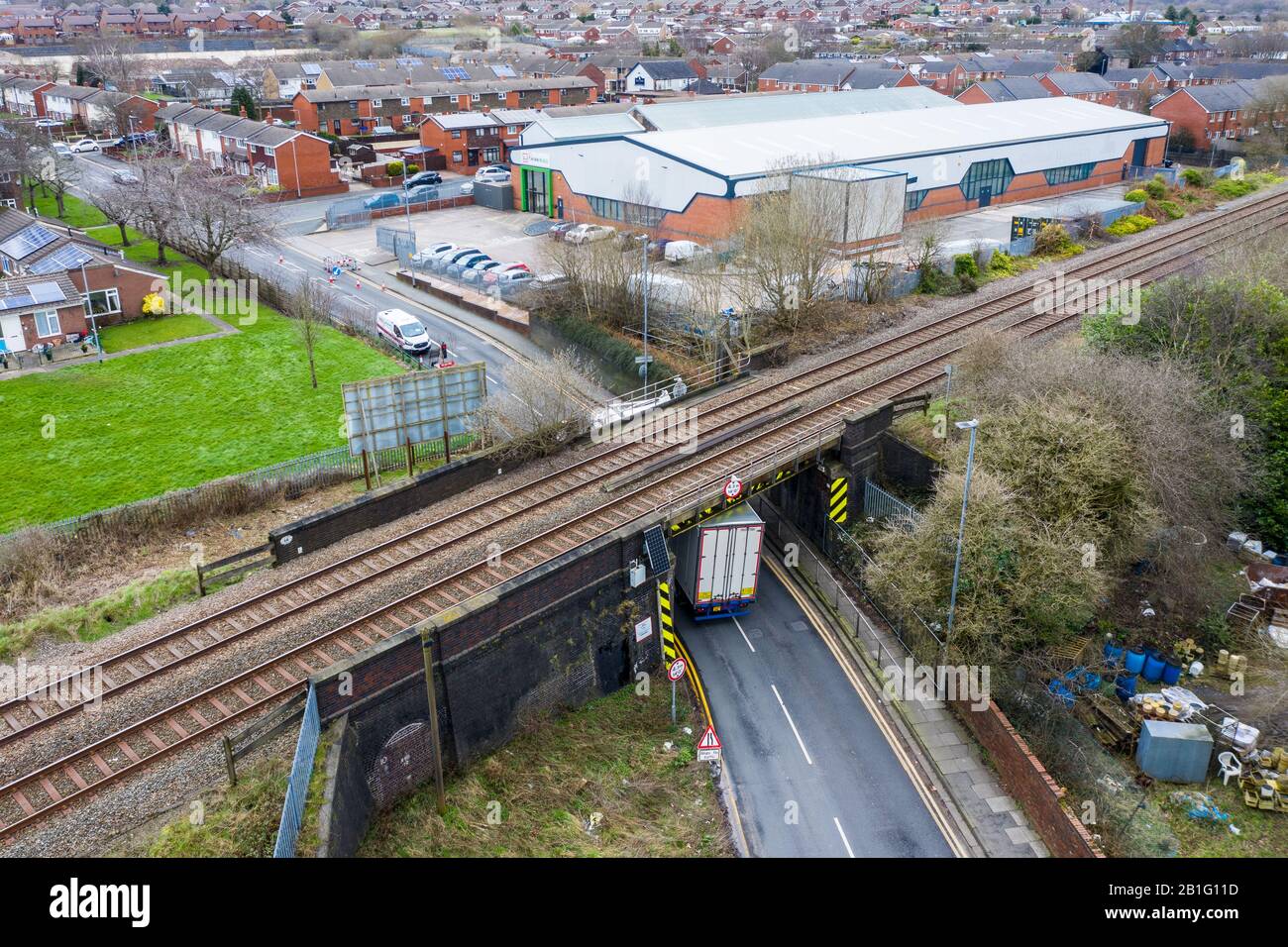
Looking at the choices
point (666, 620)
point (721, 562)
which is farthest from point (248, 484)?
point (721, 562)

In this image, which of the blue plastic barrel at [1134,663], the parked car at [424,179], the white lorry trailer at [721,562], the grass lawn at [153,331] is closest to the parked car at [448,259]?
the grass lawn at [153,331]

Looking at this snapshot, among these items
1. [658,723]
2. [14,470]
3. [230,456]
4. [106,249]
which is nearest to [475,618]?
[658,723]

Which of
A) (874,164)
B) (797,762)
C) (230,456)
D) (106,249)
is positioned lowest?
(797,762)

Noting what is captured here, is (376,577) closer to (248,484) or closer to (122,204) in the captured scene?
(248,484)

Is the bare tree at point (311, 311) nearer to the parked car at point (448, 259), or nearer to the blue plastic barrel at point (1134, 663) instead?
the parked car at point (448, 259)

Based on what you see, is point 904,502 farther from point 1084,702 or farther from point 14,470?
point 14,470

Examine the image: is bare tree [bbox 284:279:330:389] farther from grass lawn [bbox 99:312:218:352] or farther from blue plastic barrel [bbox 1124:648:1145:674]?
blue plastic barrel [bbox 1124:648:1145:674]
